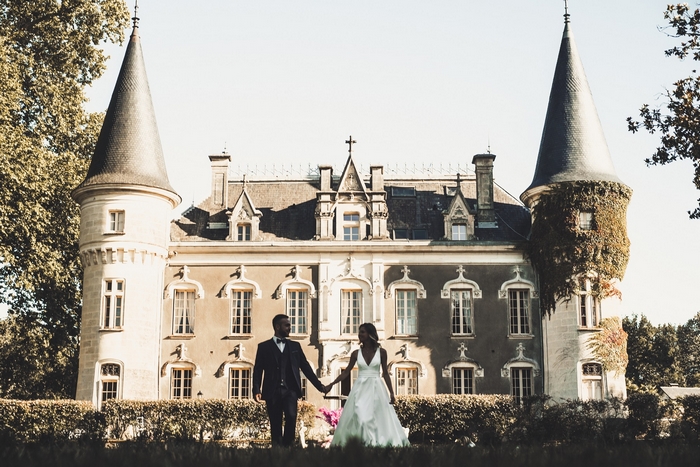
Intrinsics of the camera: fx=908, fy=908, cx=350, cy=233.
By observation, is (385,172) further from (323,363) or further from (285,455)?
(285,455)

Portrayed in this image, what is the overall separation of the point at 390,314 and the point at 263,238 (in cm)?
514

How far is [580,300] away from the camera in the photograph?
2964 cm

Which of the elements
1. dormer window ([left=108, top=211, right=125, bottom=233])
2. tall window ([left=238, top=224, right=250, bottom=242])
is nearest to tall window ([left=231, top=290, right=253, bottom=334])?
tall window ([left=238, top=224, right=250, bottom=242])

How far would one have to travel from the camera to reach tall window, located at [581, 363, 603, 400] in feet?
94.5

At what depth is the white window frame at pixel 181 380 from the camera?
30.2 meters

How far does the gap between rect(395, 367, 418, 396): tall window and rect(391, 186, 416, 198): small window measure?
21.7 ft

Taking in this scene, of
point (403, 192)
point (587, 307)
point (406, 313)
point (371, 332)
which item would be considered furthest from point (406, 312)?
point (371, 332)

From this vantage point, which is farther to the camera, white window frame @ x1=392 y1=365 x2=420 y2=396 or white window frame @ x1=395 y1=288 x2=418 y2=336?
white window frame @ x1=395 y1=288 x2=418 y2=336

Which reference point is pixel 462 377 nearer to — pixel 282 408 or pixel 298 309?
pixel 298 309

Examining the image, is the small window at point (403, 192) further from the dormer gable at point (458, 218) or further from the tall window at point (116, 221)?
the tall window at point (116, 221)

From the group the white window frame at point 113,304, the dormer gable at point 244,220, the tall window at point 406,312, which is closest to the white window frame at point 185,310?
the white window frame at point 113,304

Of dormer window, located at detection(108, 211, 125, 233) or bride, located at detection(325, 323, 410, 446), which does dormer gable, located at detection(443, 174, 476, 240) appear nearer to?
dormer window, located at detection(108, 211, 125, 233)

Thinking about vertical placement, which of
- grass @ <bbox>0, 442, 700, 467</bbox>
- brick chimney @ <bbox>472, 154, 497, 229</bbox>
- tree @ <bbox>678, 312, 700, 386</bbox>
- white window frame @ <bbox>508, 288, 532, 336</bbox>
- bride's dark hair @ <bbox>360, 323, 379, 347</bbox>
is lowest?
grass @ <bbox>0, 442, 700, 467</bbox>

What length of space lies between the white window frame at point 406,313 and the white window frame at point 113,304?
9.12 meters
